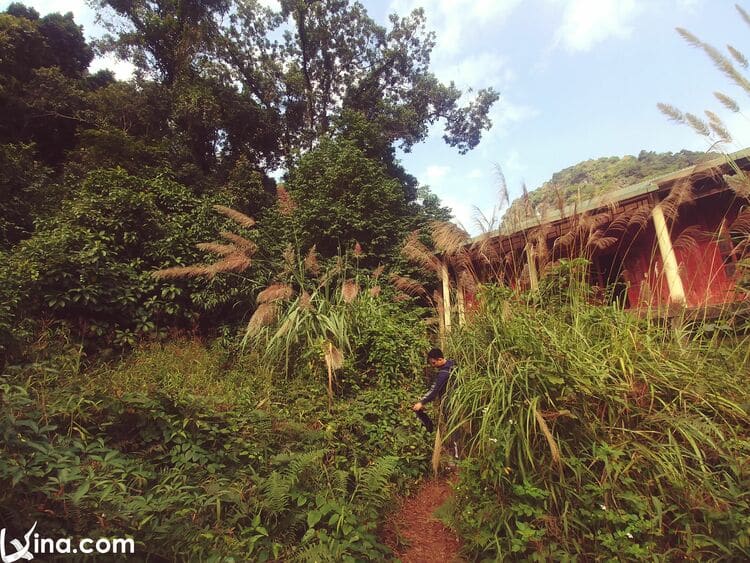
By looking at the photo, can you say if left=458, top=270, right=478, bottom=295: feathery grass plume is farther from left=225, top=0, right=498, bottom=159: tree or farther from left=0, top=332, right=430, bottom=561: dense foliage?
left=225, top=0, right=498, bottom=159: tree

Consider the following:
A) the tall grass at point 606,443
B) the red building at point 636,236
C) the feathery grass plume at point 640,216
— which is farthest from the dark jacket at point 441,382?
the feathery grass plume at point 640,216

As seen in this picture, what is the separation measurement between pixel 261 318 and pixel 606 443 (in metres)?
4.01

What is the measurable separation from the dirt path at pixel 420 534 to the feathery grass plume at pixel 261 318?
9.15 ft

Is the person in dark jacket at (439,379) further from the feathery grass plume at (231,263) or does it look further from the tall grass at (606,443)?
the feathery grass plume at (231,263)

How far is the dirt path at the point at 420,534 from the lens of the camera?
332 cm

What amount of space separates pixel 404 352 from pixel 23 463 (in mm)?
4142

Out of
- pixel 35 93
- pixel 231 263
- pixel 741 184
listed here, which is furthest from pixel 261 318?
pixel 35 93

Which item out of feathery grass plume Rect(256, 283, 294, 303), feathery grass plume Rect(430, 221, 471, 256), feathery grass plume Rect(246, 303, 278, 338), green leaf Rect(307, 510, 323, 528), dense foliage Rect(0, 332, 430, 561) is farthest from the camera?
feathery grass plume Rect(256, 283, 294, 303)

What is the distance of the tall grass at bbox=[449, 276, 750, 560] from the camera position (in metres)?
2.56

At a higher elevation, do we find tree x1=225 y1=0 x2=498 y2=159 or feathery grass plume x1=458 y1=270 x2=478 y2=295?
tree x1=225 y1=0 x2=498 y2=159

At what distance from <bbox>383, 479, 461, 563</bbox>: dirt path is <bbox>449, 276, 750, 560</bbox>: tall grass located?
0.38 m

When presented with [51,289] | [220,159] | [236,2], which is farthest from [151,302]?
[236,2]

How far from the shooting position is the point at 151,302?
6836 mm

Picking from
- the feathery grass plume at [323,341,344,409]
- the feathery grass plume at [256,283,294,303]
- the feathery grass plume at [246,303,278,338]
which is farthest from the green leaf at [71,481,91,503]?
the feathery grass plume at [256,283,294,303]
